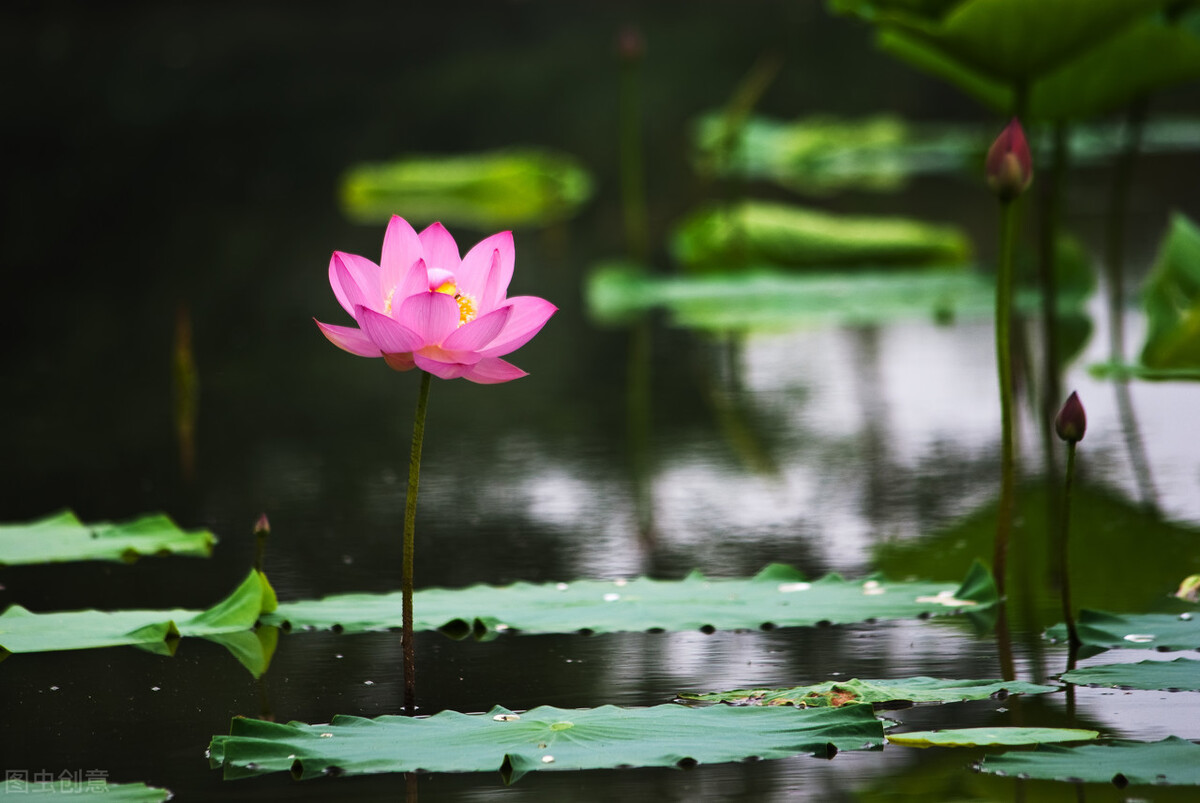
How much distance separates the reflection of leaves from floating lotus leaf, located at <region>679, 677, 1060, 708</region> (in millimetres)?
247

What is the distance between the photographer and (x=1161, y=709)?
3.23 ft

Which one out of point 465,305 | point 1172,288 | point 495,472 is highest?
point 1172,288

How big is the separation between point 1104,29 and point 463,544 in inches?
42.4

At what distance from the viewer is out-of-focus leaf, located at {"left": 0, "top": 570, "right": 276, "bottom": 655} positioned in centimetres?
114

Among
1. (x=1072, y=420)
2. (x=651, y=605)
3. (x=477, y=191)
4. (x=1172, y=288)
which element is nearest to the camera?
(x=1072, y=420)

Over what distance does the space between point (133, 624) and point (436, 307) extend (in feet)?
1.35

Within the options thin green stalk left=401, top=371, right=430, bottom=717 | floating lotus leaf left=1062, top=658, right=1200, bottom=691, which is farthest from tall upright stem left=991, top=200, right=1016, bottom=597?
thin green stalk left=401, top=371, right=430, bottom=717

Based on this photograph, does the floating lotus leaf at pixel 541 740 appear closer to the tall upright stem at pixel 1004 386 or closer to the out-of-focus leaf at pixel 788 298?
the tall upright stem at pixel 1004 386

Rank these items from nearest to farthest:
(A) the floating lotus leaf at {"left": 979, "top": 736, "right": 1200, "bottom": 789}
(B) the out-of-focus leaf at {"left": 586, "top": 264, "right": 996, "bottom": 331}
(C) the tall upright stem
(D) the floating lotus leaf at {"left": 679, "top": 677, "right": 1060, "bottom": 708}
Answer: (A) the floating lotus leaf at {"left": 979, "top": 736, "right": 1200, "bottom": 789}, (D) the floating lotus leaf at {"left": 679, "top": 677, "right": 1060, "bottom": 708}, (C) the tall upright stem, (B) the out-of-focus leaf at {"left": 586, "top": 264, "right": 996, "bottom": 331}

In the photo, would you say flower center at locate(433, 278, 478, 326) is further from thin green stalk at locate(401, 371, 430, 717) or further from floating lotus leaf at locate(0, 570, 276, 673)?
floating lotus leaf at locate(0, 570, 276, 673)

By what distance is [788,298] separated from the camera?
295 cm

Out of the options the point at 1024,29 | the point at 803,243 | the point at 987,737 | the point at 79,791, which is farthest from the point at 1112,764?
the point at 803,243

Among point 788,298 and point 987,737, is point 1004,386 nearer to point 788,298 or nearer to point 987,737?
point 987,737

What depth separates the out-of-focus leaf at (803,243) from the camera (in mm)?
3346
